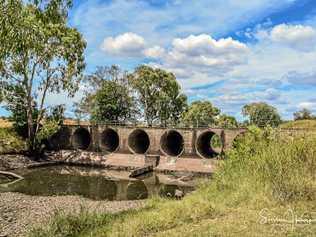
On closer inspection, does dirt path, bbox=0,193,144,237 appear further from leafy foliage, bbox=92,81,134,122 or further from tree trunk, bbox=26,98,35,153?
leafy foliage, bbox=92,81,134,122

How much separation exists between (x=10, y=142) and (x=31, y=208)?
75.3ft

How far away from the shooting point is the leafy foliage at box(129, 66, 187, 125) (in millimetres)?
51438

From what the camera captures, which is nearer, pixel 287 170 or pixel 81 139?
pixel 287 170

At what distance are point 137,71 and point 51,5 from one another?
138 ft

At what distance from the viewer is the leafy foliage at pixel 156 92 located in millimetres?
51438

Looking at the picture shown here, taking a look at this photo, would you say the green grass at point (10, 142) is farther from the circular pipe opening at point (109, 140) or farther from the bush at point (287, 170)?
the bush at point (287, 170)

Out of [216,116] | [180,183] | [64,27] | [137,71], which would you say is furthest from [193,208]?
[216,116]

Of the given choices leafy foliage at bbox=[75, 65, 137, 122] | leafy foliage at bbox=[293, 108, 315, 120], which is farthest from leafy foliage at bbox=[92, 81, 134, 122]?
leafy foliage at bbox=[293, 108, 315, 120]

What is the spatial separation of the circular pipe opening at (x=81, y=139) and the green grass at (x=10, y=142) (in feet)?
19.7

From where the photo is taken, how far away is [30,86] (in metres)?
35.4

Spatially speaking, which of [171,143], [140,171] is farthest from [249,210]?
[171,143]

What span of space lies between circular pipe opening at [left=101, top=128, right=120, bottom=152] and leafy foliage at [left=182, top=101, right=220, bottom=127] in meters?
19.3

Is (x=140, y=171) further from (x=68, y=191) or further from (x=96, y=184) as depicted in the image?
(x=68, y=191)

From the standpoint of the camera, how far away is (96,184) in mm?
24281
